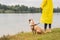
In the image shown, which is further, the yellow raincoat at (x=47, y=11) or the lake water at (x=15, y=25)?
the lake water at (x=15, y=25)

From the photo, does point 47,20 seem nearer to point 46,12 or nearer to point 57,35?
point 46,12

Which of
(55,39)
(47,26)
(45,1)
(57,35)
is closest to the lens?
(55,39)

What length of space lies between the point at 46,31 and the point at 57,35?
823mm

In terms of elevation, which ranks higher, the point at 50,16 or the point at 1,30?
the point at 50,16

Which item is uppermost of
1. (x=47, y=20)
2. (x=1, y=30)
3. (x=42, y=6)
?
(x=42, y=6)

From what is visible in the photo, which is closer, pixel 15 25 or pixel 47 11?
pixel 47 11

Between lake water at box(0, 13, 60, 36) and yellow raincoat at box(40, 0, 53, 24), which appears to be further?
lake water at box(0, 13, 60, 36)

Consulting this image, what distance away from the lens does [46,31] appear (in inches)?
371

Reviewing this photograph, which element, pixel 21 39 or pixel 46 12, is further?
pixel 46 12

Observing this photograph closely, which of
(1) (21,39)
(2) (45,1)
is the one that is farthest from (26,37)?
(2) (45,1)

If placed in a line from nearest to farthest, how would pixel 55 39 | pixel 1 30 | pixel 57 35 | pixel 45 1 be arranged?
pixel 55 39
pixel 57 35
pixel 45 1
pixel 1 30

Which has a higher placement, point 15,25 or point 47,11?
point 47,11

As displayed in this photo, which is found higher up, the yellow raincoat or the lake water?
the yellow raincoat

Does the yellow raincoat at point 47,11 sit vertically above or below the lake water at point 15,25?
above
